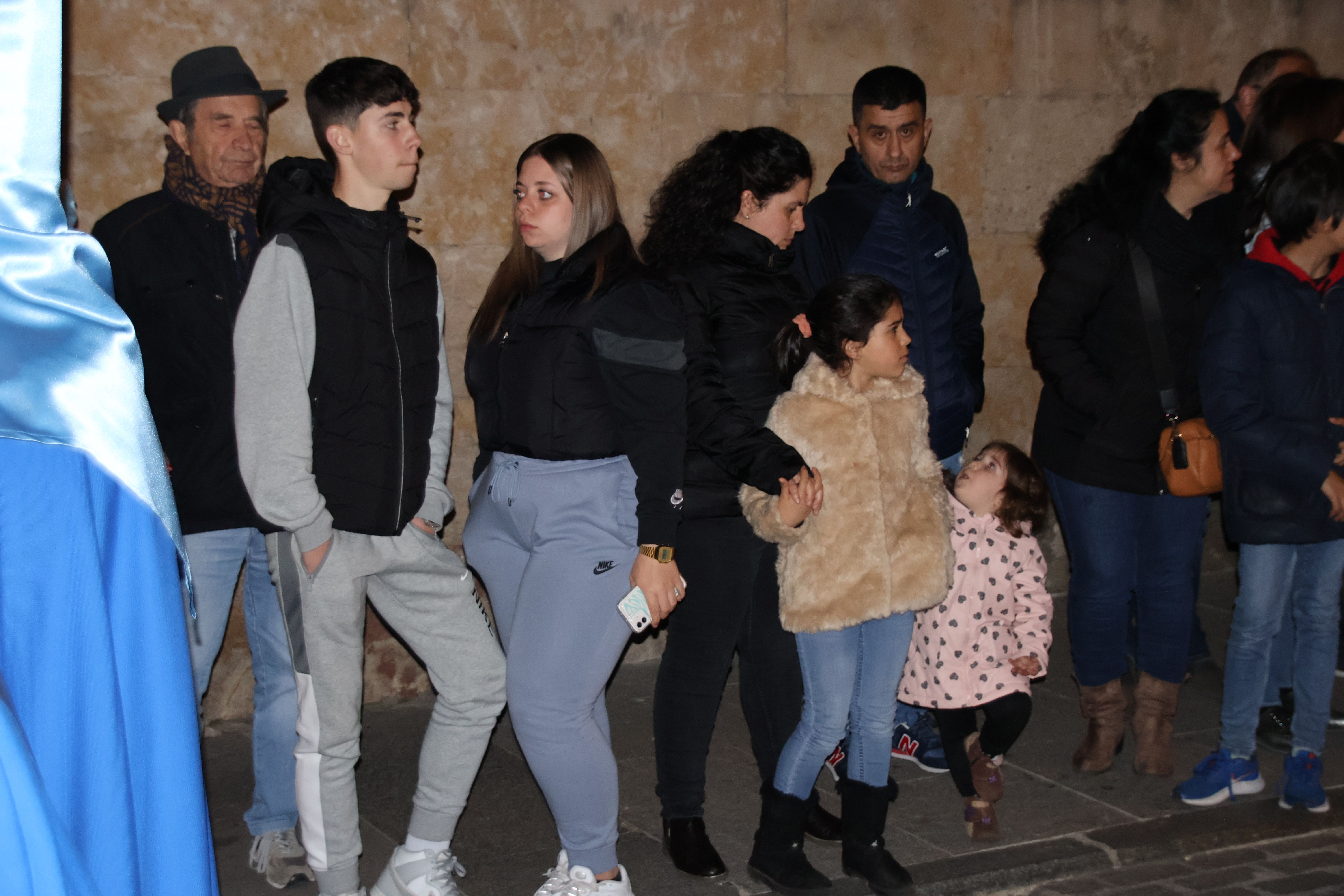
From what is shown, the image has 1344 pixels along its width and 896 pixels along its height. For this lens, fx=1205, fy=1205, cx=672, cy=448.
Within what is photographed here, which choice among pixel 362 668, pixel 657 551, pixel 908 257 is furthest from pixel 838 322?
pixel 362 668

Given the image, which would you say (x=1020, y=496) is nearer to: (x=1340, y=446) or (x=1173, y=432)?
(x=1173, y=432)

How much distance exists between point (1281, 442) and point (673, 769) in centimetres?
235

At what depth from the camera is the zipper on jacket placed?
323 cm

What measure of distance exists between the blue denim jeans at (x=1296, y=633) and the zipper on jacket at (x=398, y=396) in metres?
2.97

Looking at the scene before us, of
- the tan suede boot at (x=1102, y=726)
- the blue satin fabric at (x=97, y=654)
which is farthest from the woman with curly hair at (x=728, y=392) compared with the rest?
the blue satin fabric at (x=97, y=654)

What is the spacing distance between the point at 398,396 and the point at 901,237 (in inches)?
83.3

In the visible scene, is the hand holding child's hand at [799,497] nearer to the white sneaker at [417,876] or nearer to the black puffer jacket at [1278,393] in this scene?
the white sneaker at [417,876]

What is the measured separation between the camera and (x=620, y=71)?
18.1 ft

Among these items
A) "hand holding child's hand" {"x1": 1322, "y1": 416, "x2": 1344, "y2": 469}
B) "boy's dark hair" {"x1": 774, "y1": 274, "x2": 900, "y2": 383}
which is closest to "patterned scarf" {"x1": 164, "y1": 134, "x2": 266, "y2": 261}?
"boy's dark hair" {"x1": 774, "y1": 274, "x2": 900, "y2": 383}

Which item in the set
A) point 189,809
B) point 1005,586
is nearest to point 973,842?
point 1005,586

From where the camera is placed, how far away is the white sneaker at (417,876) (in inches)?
135

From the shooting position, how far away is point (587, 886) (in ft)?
11.0

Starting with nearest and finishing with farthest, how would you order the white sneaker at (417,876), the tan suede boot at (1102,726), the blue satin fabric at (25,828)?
the blue satin fabric at (25,828) < the white sneaker at (417,876) < the tan suede boot at (1102,726)

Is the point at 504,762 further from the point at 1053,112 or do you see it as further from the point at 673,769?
the point at 1053,112
